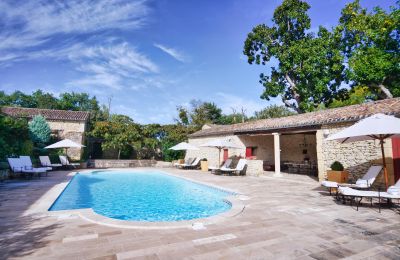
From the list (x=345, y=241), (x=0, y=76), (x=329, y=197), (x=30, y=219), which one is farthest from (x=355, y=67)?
(x=0, y=76)

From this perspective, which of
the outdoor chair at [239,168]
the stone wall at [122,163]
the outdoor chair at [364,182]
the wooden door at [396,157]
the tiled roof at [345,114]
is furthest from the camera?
the stone wall at [122,163]

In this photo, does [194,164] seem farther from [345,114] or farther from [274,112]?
[274,112]

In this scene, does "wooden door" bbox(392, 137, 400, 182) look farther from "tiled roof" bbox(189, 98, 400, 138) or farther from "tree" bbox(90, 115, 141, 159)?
"tree" bbox(90, 115, 141, 159)

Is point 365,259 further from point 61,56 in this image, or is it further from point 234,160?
point 61,56

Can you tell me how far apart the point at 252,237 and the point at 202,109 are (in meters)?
40.2

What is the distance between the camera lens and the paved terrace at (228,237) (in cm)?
344

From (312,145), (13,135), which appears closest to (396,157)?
(312,145)

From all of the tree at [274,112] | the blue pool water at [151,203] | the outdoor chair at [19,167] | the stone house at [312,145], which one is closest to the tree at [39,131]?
the outdoor chair at [19,167]

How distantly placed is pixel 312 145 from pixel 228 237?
723 inches

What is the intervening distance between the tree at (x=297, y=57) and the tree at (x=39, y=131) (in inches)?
870

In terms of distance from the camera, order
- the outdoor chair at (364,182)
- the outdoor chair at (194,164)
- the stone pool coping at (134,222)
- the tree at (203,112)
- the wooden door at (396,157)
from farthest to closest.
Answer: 1. the tree at (203,112)
2. the outdoor chair at (194,164)
3. the wooden door at (396,157)
4. the outdoor chair at (364,182)
5. the stone pool coping at (134,222)

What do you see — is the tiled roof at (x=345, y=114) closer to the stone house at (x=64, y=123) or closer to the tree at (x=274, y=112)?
the stone house at (x=64, y=123)

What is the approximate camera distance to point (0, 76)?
27.6 meters

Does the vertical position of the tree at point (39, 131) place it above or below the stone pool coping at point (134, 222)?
above
